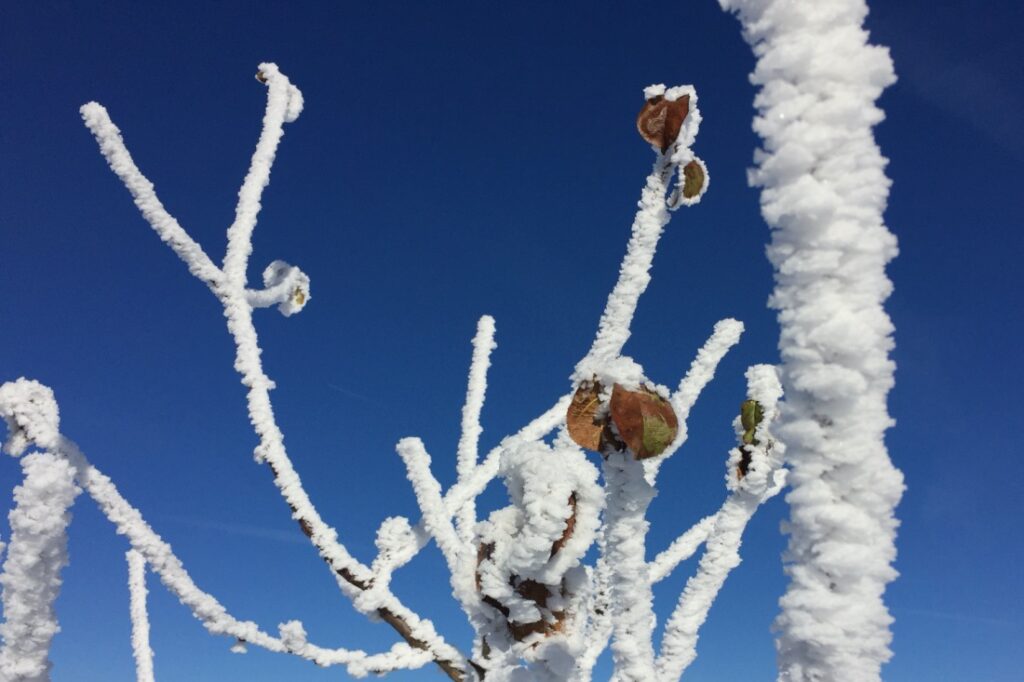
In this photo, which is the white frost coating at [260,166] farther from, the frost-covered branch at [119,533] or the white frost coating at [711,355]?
the white frost coating at [711,355]

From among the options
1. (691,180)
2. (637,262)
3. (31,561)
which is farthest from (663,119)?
(31,561)

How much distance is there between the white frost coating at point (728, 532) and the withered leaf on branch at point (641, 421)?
735 millimetres

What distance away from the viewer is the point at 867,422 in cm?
95

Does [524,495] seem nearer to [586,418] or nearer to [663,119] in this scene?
[586,418]

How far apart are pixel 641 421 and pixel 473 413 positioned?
236 cm

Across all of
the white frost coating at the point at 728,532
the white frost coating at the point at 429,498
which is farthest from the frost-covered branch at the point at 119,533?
the white frost coating at the point at 728,532

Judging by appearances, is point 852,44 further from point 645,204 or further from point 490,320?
point 490,320

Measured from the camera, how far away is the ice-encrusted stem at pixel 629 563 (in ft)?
4.79

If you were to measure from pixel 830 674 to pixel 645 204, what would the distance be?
4.53 feet

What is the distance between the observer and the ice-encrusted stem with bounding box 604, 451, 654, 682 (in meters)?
1.46

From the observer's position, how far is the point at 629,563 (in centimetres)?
155

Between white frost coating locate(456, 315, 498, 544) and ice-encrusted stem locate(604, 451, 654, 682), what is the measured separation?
5.56ft

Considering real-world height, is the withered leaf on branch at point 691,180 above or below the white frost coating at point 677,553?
above

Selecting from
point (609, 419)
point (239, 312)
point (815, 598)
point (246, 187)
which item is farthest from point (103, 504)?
point (815, 598)
